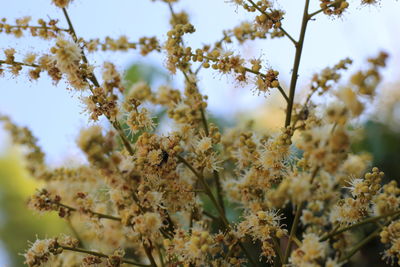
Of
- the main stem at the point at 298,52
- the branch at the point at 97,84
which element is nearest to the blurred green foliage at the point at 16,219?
the branch at the point at 97,84

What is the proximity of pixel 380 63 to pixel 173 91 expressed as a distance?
65 centimetres

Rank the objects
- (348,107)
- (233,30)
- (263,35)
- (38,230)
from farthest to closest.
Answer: (38,230), (233,30), (263,35), (348,107)

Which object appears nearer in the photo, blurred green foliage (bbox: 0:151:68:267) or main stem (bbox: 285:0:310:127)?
main stem (bbox: 285:0:310:127)

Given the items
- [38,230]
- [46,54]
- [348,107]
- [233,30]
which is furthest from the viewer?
[38,230]

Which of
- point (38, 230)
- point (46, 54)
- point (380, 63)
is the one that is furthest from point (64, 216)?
point (38, 230)

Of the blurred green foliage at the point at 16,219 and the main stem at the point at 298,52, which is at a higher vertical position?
the blurred green foliage at the point at 16,219

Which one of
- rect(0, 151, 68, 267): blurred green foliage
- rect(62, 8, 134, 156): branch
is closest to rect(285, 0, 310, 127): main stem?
rect(62, 8, 134, 156): branch

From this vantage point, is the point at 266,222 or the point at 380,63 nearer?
the point at 380,63

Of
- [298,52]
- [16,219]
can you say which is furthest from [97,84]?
[16,219]

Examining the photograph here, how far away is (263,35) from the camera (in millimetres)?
1072

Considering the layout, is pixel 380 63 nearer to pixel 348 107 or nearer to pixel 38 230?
A: pixel 348 107

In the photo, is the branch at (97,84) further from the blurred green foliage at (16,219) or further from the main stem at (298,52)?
the blurred green foliage at (16,219)

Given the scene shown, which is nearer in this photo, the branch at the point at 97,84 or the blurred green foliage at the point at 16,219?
the branch at the point at 97,84

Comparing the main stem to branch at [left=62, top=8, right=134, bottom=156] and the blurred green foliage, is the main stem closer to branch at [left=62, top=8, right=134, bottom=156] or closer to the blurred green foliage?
branch at [left=62, top=8, right=134, bottom=156]
